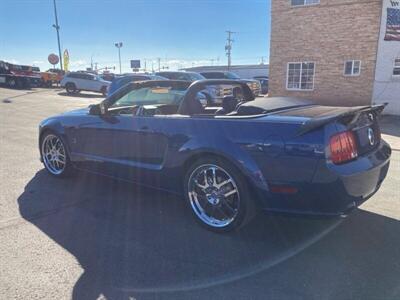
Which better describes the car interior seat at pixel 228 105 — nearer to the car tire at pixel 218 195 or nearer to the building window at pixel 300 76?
the car tire at pixel 218 195

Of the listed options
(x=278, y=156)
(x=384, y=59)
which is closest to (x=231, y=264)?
(x=278, y=156)

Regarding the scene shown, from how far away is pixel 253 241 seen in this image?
3.27 meters

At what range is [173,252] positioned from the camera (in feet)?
10.1

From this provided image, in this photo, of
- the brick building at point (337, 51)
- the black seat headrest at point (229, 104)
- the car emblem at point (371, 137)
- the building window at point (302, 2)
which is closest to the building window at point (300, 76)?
the brick building at point (337, 51)

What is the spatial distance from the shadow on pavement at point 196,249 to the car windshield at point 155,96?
5.03 ft

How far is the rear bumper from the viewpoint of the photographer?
2762mm

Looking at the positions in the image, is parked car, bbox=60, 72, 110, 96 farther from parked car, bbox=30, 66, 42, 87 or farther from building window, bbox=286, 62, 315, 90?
building window, bbox=286, 62, 315, 90

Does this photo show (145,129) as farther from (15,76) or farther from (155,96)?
(15,76)

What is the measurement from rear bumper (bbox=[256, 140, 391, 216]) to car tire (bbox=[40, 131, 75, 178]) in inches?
126

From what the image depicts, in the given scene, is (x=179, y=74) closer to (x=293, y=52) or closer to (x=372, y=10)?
(x=293, y=52)

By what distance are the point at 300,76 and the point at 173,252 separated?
15.2m

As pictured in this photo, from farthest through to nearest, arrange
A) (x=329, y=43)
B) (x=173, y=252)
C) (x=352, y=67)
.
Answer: (x=329, y=43), (x=352, y=67), (x=173, y=252)

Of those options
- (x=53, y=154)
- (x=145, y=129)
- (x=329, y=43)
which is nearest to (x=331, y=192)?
(x=145, y=129)

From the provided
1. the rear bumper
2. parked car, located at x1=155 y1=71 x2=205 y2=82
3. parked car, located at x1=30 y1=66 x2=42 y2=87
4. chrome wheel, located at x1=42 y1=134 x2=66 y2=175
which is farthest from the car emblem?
parked car, located at x1=30 y1=66 x2=42 y2=87
